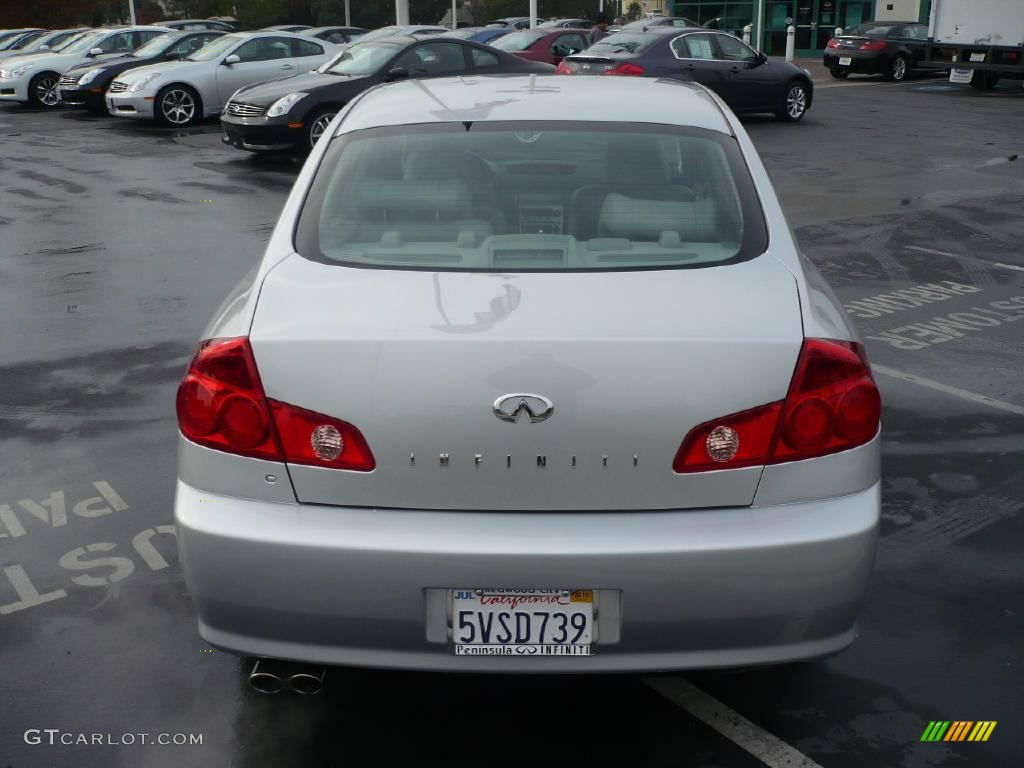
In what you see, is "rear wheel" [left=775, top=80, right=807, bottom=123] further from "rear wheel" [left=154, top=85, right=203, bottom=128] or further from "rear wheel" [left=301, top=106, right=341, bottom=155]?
"rear wheel" [left=154, top=85, right=203, bottom=128]

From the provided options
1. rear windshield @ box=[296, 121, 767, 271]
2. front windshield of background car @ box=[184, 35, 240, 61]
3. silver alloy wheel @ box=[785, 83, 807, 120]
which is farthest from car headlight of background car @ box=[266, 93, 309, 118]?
rear windshield @ box=[296, 121, 767, 271]

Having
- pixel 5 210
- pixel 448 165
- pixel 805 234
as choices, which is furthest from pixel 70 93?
pixel 448 165

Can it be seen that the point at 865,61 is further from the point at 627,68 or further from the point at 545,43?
the point at 627,68

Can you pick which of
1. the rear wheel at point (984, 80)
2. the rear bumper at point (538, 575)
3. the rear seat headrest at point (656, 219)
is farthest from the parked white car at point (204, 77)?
the rear bumper at point (538, 575)

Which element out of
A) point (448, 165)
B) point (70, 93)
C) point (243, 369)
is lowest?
point (70, 93)

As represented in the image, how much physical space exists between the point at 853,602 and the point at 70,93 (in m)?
23.2

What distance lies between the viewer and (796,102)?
805 inches

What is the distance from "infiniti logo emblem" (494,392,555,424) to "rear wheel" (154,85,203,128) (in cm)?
1917

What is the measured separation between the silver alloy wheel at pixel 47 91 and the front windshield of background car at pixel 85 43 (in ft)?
4.09

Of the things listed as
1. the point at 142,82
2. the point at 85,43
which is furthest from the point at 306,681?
the point at 85,43

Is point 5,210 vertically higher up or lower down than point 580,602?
lower down

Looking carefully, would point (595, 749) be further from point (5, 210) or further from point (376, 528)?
point (5, 210)

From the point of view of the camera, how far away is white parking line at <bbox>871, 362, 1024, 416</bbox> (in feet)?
19.3

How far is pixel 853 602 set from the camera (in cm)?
282
